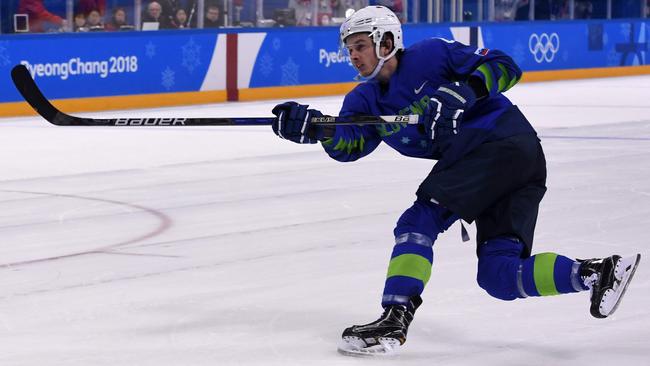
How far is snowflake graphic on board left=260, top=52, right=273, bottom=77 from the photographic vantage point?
56.6 feet

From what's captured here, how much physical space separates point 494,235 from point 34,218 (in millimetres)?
3875

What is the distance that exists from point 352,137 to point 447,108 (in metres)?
0.48

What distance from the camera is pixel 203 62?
16562 mm

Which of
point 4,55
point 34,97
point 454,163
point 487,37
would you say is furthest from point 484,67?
point 487,37

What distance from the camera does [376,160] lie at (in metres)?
10.6

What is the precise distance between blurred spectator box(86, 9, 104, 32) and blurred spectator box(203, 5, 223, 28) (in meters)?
1.78

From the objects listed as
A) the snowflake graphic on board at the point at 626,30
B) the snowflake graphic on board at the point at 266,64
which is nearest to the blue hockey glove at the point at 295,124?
the snowflake graphic on board at the point at 266,64

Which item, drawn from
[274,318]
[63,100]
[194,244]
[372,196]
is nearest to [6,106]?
[63,100]

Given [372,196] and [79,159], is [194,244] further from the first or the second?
[79,159]

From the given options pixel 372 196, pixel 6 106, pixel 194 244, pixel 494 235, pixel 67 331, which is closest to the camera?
pixel 494 235

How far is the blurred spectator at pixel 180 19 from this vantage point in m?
16.5

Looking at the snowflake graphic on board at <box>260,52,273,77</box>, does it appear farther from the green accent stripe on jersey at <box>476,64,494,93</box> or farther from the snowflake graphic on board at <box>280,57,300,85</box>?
the green accent stripe on jersey at <box>476,64,494,93</box>

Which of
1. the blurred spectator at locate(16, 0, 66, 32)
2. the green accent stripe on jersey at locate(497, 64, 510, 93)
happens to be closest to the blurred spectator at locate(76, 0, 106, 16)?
the blurred spectator at locate(16, 0, 66, 32)

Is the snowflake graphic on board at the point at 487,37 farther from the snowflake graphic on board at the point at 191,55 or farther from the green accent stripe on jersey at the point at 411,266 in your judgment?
the green accent stripe on jersey at the point at 411,266
